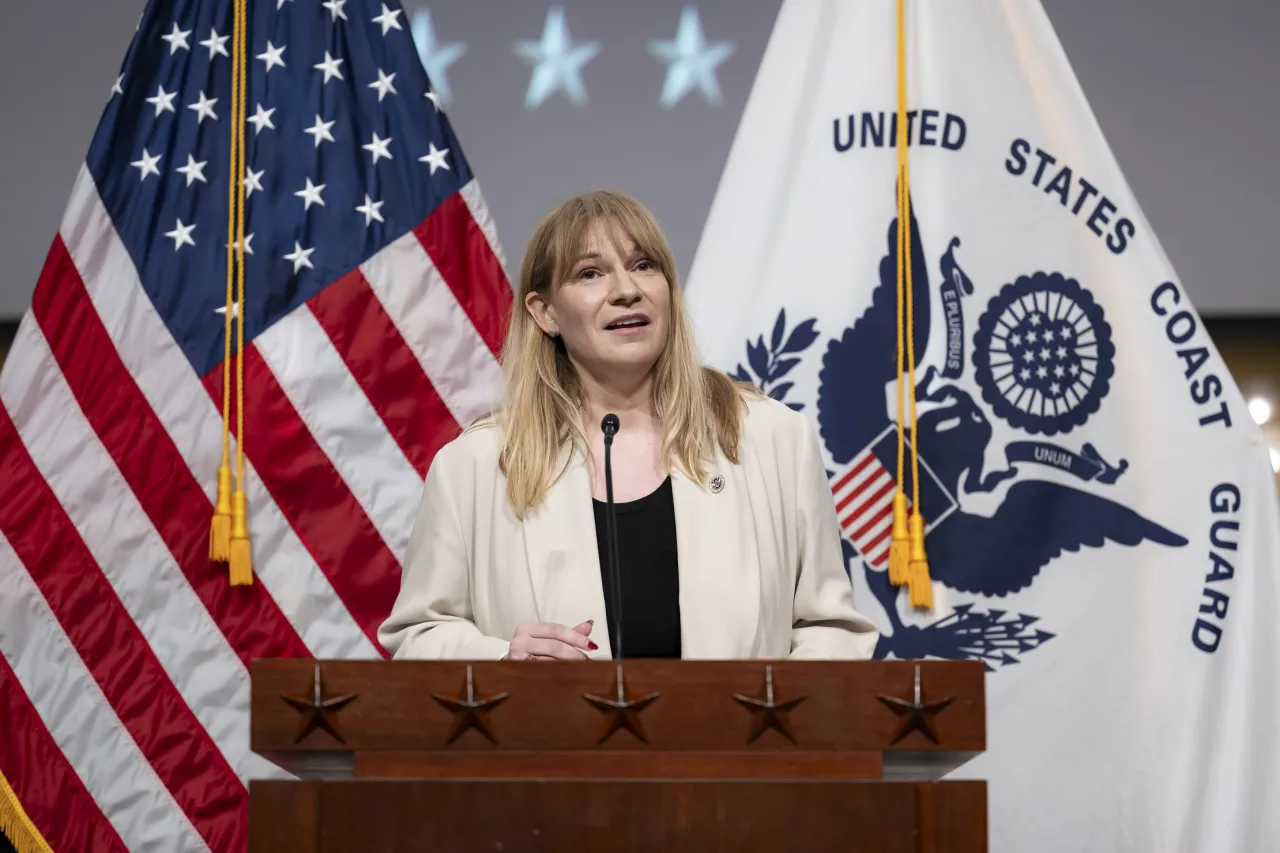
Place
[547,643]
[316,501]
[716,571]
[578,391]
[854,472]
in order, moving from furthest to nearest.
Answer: [316,501]
[854,472]
[578,391]
[716,571]
[547,643]

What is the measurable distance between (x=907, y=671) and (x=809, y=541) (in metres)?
0.66

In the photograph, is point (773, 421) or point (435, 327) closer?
point (773, 421)

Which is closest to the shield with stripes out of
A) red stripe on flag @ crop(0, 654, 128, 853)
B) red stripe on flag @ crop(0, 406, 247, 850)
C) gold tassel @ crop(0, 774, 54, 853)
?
red stripe on flag @ crop(0, 406, 247, 850)

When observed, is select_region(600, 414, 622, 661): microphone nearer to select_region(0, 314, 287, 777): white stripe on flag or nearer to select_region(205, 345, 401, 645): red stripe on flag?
select_region(205, 345, 401, 645): red stripe on flag

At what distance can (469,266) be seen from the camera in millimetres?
3053

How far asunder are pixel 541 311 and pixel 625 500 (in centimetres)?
36

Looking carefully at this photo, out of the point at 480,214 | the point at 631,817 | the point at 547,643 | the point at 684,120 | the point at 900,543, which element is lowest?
the point at 631,817

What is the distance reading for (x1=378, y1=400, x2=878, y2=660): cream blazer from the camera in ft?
6.25

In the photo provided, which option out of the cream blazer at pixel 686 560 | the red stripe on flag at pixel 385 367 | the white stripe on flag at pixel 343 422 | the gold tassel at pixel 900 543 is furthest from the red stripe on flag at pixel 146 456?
the gold tassel at pixel 900 543

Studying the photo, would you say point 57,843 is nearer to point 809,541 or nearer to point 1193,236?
point 809,541

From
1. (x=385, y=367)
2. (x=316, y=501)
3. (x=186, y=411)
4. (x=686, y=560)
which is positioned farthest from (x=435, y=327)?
(x=686, y=560)

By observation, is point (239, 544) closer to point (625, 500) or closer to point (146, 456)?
point (146, 456)

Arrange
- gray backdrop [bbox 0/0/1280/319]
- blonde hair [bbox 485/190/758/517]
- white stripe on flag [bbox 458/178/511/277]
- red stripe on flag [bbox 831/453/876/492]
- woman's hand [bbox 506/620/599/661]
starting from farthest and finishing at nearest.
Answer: gray backdrop [bbox 0/0/1280/319]
white stripe on flag [bbox 458/178/511/277]
red stripe on flag [bbox 831/453/876/492]
blonde hair [bbox 485/190/758/517]
woman's hand [bbox 506/620/599/661]

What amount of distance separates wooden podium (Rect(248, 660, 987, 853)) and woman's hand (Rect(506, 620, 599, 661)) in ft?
0.84
